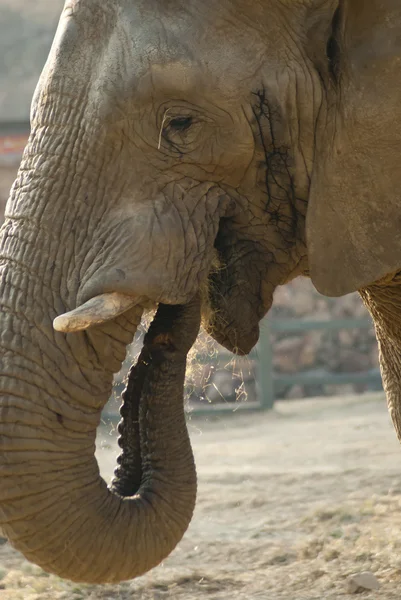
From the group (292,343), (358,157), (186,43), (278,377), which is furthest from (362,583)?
(292,343)

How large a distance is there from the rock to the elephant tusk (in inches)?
80.8

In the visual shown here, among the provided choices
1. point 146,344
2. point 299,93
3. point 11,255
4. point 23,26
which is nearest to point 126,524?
point 146,344

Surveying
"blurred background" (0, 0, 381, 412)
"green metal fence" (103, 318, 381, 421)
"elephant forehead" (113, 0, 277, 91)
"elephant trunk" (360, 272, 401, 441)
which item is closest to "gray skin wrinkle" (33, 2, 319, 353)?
"elephant forehead" (113, 0, 277, 91)

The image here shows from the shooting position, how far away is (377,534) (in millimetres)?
5258

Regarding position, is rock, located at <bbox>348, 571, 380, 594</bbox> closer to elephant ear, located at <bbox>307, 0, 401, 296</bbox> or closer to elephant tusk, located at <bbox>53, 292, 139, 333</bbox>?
elephant ear, located at <bbox>307, 0, 401, 296</bbox>

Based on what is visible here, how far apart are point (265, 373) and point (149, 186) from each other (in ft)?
32.1

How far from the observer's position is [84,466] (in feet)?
9.37

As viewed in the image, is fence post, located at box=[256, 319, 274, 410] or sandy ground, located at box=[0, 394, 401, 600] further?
fence post, located at box=[256, 319, 274, 410]

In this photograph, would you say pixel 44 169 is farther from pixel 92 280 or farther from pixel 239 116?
pixel 239 116

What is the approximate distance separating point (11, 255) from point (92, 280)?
0.21m

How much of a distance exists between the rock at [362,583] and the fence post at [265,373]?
309 inches

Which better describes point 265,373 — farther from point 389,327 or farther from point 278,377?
point 389,327

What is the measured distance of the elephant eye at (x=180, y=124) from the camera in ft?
9.52

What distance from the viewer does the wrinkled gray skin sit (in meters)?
2.78
